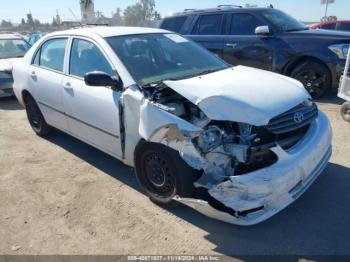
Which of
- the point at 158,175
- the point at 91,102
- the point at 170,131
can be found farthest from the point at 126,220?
the point at 91,102

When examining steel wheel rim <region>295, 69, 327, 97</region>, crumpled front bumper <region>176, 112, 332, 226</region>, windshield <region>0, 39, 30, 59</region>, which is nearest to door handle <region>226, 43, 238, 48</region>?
steel wheel rim <region>295, 69, 327, 97</region>

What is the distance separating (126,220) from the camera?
133 inches

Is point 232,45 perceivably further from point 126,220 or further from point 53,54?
point 126,220

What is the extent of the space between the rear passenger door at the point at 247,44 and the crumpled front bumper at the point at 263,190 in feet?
14.7

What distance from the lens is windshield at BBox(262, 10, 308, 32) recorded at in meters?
7.18

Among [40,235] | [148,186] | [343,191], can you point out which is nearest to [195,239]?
[148,186]

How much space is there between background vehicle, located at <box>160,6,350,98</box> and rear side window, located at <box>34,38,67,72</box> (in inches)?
156

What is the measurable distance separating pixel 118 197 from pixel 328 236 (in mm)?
2151

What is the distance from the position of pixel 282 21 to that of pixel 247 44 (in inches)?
36.0

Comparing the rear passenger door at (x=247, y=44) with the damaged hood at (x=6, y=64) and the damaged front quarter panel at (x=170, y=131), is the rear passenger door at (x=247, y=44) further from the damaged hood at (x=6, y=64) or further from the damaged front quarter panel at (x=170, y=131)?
the damaged hood at (x=6, y=64)

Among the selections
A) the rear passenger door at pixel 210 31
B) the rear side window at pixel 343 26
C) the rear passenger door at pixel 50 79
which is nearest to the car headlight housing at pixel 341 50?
the rear passenger door at pixel 210 31

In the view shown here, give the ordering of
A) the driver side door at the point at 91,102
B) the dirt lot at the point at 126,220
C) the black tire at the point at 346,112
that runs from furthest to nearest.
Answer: the black tire at the point at 346,112 < the driver side door at the point at 91,102 < the dirt lot at the point at 126,220

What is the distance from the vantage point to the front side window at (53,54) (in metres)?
4.58

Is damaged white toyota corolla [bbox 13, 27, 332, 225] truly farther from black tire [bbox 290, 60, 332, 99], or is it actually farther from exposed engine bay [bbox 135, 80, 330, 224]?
black tire [bbox 290, 60, 332, 99]
